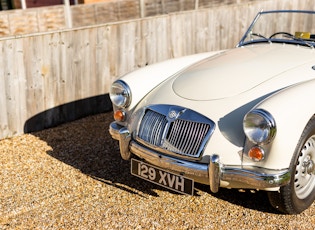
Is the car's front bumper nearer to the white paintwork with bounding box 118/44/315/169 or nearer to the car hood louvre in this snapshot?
the white paintwork with bounding box 118/44/315/169

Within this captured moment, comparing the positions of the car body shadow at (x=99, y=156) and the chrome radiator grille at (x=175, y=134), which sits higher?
the chrome radiator grille at (x=175, y=134)

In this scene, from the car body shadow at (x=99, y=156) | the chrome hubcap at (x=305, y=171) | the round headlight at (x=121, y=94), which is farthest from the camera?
the round headlight at (x=121, y=94)

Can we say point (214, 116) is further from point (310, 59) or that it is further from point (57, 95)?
point (57, 95)

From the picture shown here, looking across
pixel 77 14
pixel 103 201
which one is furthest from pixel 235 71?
pixel 77 14

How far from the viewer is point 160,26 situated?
7191 millimetres

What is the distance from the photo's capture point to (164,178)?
3920 mm

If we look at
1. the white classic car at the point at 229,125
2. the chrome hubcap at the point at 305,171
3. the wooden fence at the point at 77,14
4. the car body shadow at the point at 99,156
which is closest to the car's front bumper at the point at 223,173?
the white classic car at the point at 229,125

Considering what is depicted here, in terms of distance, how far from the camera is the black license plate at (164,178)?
3.80 metres

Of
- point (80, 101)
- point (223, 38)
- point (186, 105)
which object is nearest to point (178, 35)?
point (223, 38)

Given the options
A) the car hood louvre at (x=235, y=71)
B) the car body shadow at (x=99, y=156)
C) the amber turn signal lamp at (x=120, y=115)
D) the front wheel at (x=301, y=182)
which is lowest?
the car body shadow at (x=99, y=156)

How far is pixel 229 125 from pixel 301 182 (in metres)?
0.83

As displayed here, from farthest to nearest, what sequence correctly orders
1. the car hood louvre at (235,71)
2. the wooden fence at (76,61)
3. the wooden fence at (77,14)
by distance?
the wooden fence at (77,14)
the wooden fence at (76,61)
the car hood louvre at (235,71)

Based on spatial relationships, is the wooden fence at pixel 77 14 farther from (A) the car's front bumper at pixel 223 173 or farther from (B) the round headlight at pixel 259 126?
(B) the round headlight at pixel 259 126

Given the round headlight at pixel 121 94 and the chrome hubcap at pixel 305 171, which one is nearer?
the chrome hubcap at pixel 305 171
